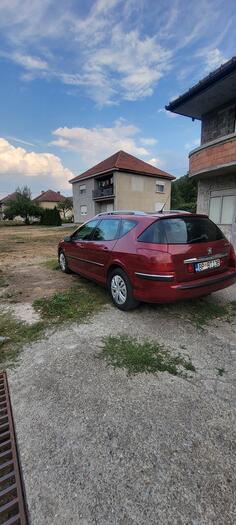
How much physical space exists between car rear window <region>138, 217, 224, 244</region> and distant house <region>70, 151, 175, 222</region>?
21759mm

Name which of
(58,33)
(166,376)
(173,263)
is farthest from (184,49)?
(166,376)

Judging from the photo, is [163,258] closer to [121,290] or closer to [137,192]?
[121,290]

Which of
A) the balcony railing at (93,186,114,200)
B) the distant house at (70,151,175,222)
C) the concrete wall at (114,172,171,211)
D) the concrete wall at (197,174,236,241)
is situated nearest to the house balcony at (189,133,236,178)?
the concrete wall at (197,174,236,241)

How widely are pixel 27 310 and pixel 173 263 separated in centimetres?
269

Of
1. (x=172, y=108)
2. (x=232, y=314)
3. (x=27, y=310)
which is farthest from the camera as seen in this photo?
(x=172, y=108)

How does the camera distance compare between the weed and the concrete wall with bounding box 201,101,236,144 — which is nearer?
the weed

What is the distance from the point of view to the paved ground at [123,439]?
135 cm

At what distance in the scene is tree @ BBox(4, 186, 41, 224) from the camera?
4156 centimetres

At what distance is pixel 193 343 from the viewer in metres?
3.05

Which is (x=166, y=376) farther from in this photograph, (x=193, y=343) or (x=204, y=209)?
(x=204, y=209)

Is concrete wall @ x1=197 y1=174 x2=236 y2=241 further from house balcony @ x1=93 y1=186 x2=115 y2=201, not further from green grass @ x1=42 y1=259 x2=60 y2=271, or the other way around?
house balcony @ x1=93 y1=186 x2=115 y2=201

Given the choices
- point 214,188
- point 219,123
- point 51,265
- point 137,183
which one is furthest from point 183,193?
point 51,265

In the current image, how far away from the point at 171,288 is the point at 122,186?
23.7 meters

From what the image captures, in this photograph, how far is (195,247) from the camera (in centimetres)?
336
